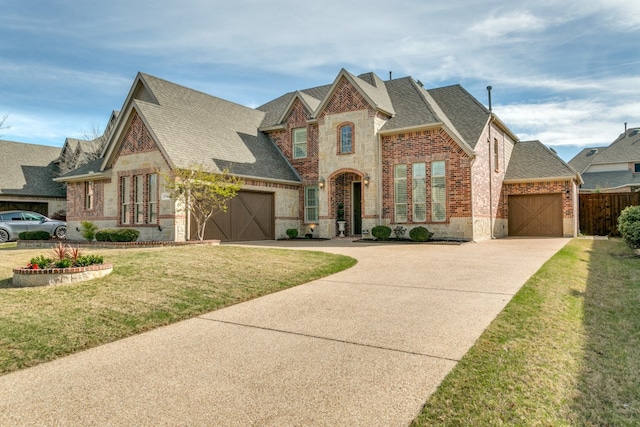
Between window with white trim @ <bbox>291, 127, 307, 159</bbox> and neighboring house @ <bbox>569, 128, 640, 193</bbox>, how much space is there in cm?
2906

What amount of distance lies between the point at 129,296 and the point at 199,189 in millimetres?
9958

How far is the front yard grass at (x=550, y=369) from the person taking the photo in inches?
113

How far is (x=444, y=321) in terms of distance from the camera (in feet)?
17.0

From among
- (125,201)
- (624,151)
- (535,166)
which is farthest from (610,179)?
(125,201)

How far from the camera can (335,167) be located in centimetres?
1941

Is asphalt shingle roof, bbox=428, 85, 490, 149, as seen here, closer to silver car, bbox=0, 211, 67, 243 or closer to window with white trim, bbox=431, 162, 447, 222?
window with white trim, bbox=431, 162, 447, 222

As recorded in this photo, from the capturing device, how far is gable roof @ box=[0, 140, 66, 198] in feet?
88.9

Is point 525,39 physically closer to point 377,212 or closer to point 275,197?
point 377,212

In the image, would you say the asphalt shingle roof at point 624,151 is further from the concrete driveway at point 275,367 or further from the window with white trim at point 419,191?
the concrete driveway at point 275,367

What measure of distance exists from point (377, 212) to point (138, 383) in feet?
51.5

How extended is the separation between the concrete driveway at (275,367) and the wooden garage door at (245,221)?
1119cm

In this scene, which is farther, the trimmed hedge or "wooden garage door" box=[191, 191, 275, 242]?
"wooden garage door" box=[191, 191, 275, 242]

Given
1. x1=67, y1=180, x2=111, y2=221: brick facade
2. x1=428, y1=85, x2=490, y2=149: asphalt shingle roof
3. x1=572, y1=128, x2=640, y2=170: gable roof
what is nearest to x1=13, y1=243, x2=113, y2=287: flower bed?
x1=67, y1=180, x2=111, y2=221: brick facade

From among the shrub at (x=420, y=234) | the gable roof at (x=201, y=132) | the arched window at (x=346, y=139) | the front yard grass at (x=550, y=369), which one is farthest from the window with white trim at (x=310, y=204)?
the front yard grass at (x=550, y=369)
